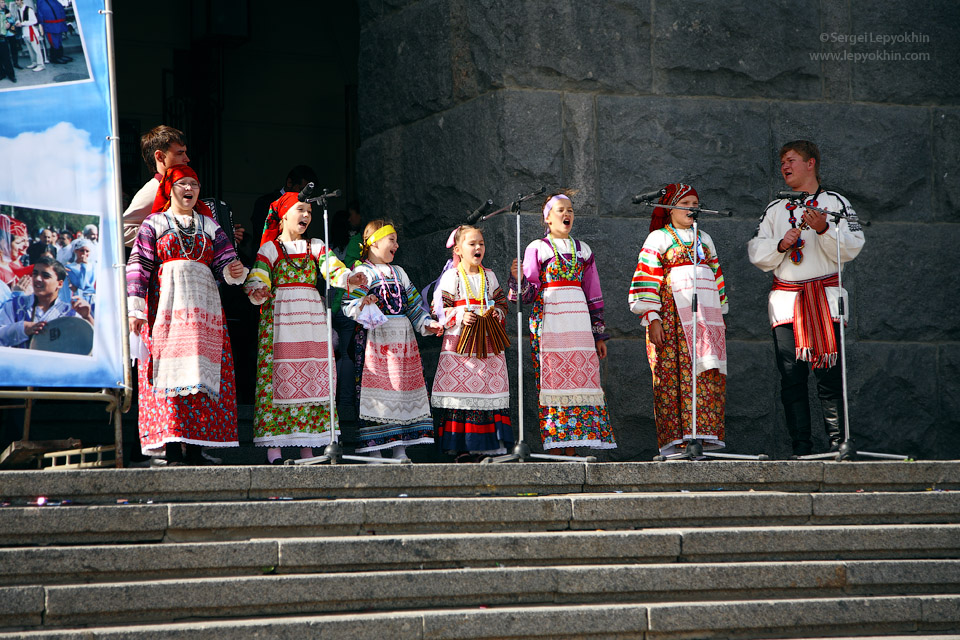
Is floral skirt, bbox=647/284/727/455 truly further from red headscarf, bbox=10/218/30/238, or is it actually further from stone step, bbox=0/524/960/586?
red headscarf, bbox=10/218/30/238

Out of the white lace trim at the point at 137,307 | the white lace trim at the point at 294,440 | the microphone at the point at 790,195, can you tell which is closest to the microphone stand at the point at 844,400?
the microphone at the point at 790,195

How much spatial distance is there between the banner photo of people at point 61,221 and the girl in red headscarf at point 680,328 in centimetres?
339

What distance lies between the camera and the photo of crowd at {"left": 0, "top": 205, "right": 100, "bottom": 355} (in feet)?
19.2

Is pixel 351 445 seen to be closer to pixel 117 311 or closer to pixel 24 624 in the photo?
pixel 117 311

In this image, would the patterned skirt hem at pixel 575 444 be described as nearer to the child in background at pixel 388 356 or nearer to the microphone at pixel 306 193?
the child in background at pixel 388 356

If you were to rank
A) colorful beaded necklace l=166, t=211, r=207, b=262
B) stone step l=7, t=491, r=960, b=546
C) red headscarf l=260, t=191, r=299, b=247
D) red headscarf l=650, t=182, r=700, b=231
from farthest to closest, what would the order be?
red headscarf l=650, t=182, r=700, b=231, red headscarf l=260, t=191, r=299, b=247, colorful beaded necklace l=166, t=211, r=207, b=262, stone step l=7, t=491, r=960, b=546

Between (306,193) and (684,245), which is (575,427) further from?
(306,193)

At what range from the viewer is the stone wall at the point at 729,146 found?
873 centimetres

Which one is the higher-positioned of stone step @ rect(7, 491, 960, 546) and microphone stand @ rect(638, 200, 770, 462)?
microphone stand @ rect(638, 200, 770, 462)

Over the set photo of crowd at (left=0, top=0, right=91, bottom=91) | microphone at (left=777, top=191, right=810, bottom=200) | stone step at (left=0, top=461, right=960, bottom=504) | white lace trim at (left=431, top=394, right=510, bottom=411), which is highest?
photo of crowd at (left=0, top=0, right=91, bottom=91)

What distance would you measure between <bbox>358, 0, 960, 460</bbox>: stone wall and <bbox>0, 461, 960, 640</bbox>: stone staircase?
2480mm

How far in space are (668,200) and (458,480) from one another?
9.56ft

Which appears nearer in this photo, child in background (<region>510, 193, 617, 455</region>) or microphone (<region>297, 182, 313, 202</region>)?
microphone (<region>297, 182, 313, 202</region>)

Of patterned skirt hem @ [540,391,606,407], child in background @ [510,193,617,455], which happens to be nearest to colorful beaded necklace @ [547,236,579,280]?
child in background @ [510,193,617,455]
